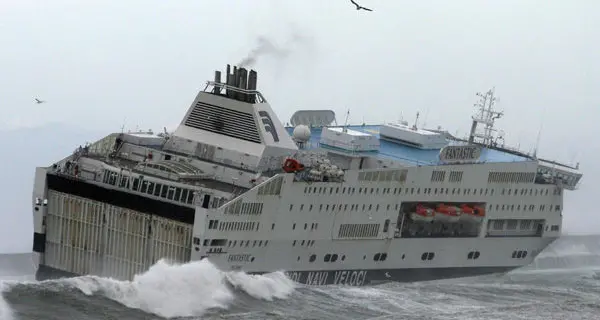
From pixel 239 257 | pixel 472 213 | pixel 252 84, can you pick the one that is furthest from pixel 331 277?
pixel 252 84

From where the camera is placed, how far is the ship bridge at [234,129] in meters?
65.4

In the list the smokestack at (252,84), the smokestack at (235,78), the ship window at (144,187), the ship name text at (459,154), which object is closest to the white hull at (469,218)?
the ship name text at (459,154)

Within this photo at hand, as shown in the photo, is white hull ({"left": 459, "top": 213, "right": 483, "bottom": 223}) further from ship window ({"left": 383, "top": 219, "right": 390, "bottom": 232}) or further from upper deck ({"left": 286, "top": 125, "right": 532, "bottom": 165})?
ship window ({"left": 383, "top": 219, "right": 390, "bottom": 232})

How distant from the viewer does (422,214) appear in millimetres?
68125

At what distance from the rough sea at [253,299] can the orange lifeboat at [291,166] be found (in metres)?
3.80

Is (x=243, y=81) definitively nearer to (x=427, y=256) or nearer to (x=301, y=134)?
(x=301, y=134)

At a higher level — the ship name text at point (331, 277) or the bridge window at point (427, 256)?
the bridge window at point (427, 256)

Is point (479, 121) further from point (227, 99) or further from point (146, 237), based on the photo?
point (146, 237)

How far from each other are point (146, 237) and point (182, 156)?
5.00m

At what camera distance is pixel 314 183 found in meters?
64.0

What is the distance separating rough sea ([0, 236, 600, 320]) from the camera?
5738cm

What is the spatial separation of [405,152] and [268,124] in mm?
8286

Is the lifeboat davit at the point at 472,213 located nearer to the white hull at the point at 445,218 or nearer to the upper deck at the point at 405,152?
the white hull at the point at 445,218

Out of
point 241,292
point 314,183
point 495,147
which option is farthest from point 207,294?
point 495,147
